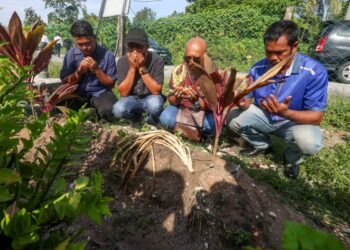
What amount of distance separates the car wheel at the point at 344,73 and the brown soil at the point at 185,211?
6.77 metres

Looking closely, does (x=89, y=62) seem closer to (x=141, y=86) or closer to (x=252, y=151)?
(x=141, y=86)

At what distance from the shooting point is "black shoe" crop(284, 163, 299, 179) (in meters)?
2.97

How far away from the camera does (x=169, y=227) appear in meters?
1.81

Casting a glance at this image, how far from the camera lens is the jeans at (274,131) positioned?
2.81m

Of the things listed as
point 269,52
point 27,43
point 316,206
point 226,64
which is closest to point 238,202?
point 316,206

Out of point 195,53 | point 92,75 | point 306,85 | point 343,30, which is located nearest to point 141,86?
point 92,75

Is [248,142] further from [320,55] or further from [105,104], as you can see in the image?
[320,55]

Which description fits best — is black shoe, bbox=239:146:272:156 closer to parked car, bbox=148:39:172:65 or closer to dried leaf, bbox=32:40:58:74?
dried leaf, bbox=32:40:58:74

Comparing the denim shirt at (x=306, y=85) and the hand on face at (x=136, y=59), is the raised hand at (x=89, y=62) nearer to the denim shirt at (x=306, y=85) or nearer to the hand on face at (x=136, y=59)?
the hand on face at (x=136, y=59)

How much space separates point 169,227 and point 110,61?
253 cm

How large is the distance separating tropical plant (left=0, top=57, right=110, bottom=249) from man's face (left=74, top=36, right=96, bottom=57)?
8.55ft

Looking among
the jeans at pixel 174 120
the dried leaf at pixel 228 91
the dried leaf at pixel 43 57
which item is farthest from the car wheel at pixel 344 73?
the dried leaf at pixel 43 57

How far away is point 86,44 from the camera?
342cm

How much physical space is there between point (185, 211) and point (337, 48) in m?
7.54
